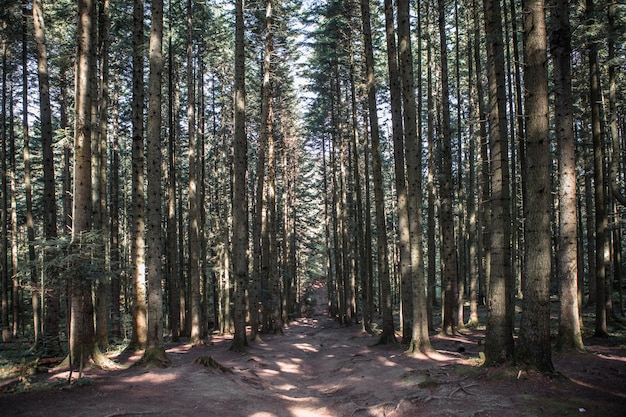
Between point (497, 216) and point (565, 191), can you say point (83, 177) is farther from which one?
point (565, 191)

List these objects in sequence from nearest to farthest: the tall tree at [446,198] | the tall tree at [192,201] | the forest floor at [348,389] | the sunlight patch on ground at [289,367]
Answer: the forest floor at [348,389] < the sunlight patch on ground at [289,367] < the tall tree at [446,198] < the tall tree at [192,201]

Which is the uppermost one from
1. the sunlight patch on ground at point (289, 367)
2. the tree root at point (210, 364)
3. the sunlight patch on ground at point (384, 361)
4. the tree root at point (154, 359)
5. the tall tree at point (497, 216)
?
the tall tree at point (497, 216)

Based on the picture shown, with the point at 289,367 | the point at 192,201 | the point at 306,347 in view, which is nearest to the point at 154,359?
the point at 289,367

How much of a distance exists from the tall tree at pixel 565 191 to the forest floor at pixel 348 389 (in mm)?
Result: 920

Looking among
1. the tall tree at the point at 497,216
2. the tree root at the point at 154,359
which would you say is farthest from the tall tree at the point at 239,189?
the tall tree at the point at 497,216

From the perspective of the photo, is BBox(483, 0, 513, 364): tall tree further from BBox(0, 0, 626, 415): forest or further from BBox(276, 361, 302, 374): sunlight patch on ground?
BBox(276, 361, 302, 374): sunlight patch on ground

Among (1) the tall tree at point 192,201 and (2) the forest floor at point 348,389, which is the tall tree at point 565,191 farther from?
(1) the tall tree at point 192,201

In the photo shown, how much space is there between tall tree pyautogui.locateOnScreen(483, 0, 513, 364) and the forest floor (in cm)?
75

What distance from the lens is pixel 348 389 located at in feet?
34.0

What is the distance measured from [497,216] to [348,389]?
5714 millimetres

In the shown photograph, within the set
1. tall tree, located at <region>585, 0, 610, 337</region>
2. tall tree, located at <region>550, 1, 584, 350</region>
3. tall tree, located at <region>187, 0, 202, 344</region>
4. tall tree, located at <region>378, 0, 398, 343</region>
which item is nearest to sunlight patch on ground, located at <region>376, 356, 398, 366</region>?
tall tree, located at <region>378, 0, 398, 343</region>

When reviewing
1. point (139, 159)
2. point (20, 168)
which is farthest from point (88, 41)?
point (20, 168)

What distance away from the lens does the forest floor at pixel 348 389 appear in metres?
6.73

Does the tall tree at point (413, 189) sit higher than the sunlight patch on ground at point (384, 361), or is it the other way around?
the tall tree at point (413, 189)
